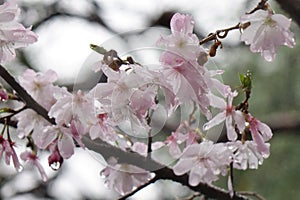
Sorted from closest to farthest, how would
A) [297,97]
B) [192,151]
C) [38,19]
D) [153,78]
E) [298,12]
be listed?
[153,78] → [192,151] → [298,12] → [38,19] → [297,97]

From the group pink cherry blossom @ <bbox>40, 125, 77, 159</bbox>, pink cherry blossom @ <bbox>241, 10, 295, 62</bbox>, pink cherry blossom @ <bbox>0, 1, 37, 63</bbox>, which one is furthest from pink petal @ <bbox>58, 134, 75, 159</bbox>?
pink cherry blossom @ <bbox>241, 10, 295, 62</bbox>

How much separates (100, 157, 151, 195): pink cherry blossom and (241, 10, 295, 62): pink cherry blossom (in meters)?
0.24

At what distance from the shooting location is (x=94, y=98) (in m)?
0.60

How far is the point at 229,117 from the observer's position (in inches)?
27.4

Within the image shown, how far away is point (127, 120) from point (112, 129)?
0.13 metres

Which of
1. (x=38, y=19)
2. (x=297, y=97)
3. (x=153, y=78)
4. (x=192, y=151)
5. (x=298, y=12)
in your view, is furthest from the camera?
(x=297, y=97)

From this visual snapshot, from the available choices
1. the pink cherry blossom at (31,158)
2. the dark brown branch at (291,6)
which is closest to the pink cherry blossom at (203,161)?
the pink cherry blossom at (31,158)

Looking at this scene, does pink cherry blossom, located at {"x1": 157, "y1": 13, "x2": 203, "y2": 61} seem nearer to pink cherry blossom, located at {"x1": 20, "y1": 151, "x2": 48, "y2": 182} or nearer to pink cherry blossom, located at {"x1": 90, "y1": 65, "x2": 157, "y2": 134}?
pink cherry blossom, located at {"x1": 90, "y1": 65, "x2": 157, "y2": 134}

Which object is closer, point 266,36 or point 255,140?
point 266,36

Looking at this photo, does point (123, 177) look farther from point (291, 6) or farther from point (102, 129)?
point (291, 6)

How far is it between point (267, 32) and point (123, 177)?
29cm

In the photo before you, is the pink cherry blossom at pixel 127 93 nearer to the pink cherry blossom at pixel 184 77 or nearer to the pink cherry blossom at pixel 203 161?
the pink cherry blossom at pixel 184 77

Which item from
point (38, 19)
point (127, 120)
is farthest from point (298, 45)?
point (127, 120)

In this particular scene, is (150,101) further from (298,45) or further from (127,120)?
(298,45)
